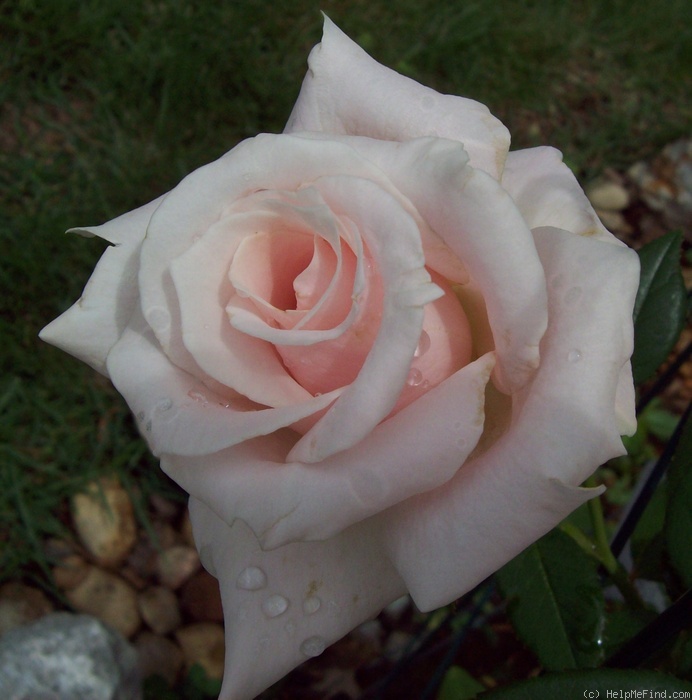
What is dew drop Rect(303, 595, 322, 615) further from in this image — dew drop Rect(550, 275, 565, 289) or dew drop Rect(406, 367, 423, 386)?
dew drop Rect(550, 275, 565, 289)

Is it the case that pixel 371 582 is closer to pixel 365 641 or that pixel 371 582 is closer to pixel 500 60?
pixel 365 641

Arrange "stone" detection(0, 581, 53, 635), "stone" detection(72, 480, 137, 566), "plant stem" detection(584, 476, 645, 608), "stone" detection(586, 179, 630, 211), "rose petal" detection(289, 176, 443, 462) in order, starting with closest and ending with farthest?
1. "rose petal" detection(289, 176, 443, 462)
2. "plant stem" detection(584, 476, 645, 608)
3. "stone" detection(0, 581, 53, 635)
4. "stone" detection(72, 480, 137, 566)
5. "stone" detection(586, 179, 630, 211)

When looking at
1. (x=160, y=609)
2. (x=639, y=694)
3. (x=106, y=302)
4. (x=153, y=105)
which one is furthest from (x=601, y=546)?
(x=153, y=105)

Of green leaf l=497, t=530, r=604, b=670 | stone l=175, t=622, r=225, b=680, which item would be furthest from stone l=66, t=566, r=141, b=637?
green leaf l=497, t=530, r=604, b=670

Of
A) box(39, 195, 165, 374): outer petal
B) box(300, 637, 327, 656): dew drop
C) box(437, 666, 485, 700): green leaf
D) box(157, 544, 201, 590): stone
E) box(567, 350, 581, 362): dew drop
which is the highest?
box(567, 350, 581, 362): dew drop

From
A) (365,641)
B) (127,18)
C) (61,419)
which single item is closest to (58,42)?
(127,18)

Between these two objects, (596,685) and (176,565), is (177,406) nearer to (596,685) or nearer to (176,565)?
(596,685)
